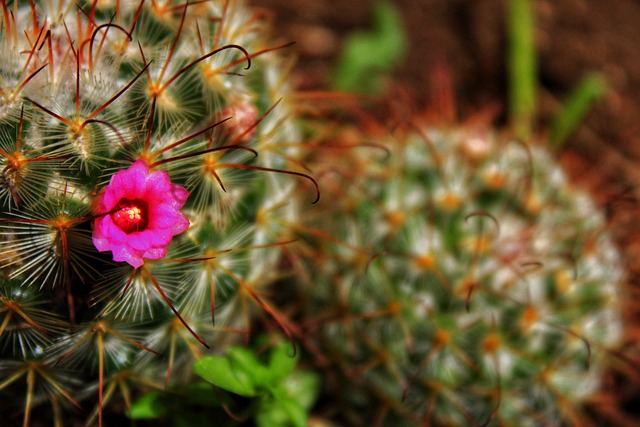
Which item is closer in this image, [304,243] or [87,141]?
[87,141]

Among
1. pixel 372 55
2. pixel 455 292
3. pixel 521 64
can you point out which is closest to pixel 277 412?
pixel 455 292

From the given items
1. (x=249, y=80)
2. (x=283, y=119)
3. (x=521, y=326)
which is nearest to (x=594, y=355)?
(x=521, y=326)

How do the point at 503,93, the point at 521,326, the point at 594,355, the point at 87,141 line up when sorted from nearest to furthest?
the point at 87,141, the point at 521,326, the point at 594,355, the point at 503,93

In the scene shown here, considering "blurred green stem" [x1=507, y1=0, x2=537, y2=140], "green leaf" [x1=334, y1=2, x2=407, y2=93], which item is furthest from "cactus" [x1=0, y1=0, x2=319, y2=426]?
"blurred green stem" [x1=507, y1=0, x2=537, y2=140]

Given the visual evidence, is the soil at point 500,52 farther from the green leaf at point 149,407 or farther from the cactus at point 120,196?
the green leaf at point 149,407

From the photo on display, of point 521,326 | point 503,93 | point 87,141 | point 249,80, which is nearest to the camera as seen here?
point 87,141

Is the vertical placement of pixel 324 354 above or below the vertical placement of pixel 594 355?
below

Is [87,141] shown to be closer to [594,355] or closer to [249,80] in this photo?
[249,80]
